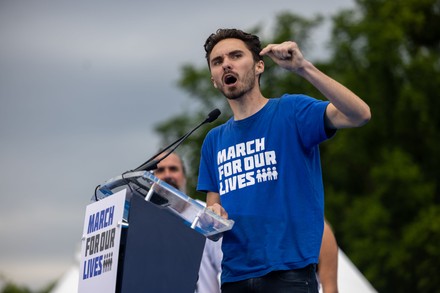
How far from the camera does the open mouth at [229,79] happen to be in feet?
15.2

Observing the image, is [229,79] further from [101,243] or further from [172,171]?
[172,171]

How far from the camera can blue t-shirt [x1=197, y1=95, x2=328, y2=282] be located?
4.33m

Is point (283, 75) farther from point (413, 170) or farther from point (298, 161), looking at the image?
point (298, 161)

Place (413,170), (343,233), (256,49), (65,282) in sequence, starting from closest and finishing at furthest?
(256,49) < (65,282) < (413,170) < (343,233)

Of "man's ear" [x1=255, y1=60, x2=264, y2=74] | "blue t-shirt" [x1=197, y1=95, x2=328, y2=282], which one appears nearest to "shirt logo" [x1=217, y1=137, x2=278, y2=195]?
"blue t-shirt" [x1=197, y1=95, x2=328, y2=282]

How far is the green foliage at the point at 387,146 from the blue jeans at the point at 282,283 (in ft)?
81.3

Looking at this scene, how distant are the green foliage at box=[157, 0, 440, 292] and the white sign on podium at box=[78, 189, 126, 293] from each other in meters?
25.0

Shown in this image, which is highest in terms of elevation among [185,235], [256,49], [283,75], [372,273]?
[283,75]

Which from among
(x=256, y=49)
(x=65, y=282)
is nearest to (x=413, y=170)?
(x=65, y=282)

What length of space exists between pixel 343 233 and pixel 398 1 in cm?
839

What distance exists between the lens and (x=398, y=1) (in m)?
33.0

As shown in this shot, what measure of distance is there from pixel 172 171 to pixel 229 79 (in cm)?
284

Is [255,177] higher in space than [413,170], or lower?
lower

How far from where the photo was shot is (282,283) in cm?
427
